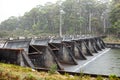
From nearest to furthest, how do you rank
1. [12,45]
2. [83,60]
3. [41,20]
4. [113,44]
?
[12,45], [83,60], [113,44], [41,20]

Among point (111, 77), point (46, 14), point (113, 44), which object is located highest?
point (46, 14)

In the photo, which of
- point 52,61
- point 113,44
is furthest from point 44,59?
point 113,44

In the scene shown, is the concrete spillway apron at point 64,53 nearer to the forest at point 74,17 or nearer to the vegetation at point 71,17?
the vegetation at point 71,17

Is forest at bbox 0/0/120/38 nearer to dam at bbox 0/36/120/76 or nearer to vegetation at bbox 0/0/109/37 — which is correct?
vegetation at bbox 0/0/109/37

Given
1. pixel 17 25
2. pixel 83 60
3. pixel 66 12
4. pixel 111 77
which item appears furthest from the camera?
pixel 17 25

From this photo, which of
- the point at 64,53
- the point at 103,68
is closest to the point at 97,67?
the point at 103,68

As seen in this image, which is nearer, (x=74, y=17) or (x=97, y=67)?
(x=97, y=67)

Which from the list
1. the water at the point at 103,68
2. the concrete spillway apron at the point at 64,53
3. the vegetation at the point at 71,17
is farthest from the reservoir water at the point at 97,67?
the vegetation at the point at 71,17

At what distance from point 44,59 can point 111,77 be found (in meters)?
10.3

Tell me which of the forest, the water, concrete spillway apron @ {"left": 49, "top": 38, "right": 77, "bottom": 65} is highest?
the forest

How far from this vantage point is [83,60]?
25.9 m

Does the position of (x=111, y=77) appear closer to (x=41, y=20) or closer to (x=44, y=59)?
(x=44, y=59)

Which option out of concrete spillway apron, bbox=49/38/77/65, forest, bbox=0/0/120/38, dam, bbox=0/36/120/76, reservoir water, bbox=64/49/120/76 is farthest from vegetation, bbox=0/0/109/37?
concrete spillway apron, bbox=49/38/77/65

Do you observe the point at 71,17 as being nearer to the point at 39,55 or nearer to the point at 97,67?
the point at 97,67
